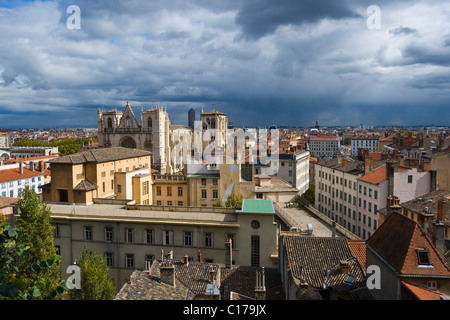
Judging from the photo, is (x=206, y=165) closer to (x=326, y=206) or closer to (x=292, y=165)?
(x=326, y=206)

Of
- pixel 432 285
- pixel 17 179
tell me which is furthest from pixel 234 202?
pixel 17 179

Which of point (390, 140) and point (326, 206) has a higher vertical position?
point (390, 140)

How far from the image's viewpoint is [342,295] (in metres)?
15.2

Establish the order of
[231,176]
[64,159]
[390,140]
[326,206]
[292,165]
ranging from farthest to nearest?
1. [390,140]
2. [292,165]
3. [326,206]
4. [231,176]
5. [64,159]

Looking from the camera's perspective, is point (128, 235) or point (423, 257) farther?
point (128, 235)

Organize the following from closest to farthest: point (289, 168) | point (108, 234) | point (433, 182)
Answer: point (108, 234)
point (433, 182)
point (289, 168)

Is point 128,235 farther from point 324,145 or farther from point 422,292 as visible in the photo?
point 324,145

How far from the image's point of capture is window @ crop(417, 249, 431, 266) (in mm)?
13681

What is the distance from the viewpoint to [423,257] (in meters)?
13.8

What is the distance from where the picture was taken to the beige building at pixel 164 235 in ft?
79.5

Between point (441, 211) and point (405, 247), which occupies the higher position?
point (405, 247)

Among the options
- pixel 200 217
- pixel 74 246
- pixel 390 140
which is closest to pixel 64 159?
pixel 74 246

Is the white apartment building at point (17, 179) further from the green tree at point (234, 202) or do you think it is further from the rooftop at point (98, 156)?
the green tree at point (234, 202)
